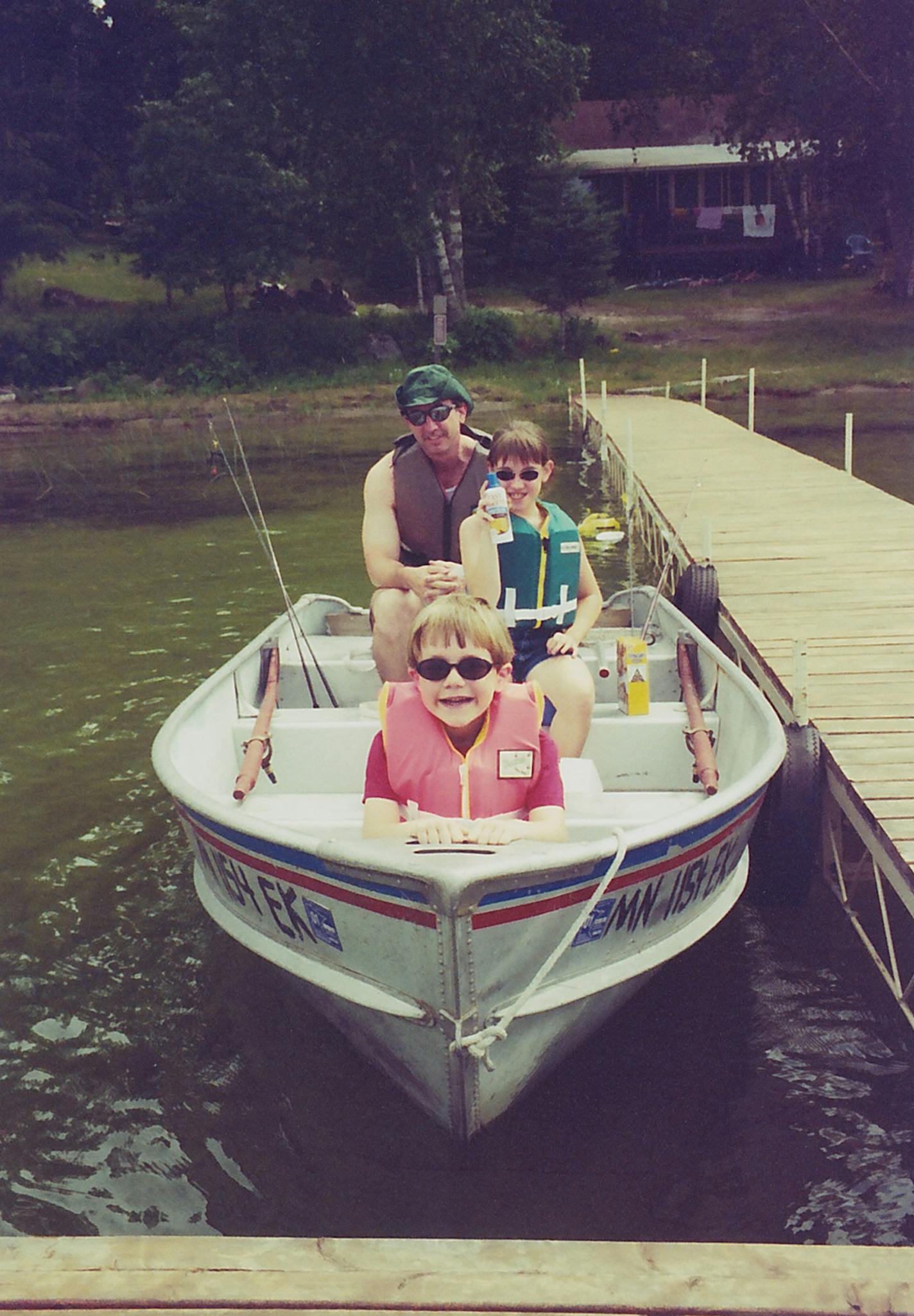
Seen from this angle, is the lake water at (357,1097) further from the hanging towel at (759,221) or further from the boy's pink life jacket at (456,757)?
the hanging towel at (759,221)

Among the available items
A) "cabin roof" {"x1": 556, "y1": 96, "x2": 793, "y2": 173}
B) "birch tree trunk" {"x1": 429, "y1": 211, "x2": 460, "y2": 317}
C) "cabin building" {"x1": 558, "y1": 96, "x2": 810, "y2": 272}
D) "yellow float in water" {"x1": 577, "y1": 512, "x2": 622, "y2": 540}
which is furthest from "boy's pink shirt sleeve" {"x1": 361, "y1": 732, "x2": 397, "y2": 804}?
"cabin roof" {"x1": 556, "y1": 96, "x2": 793, "y2": 173}

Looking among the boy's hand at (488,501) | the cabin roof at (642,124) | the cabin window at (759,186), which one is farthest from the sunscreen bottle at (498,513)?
the cabin roof at (642,124)

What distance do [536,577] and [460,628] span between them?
1784 mm

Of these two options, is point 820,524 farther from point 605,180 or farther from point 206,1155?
point 605,180

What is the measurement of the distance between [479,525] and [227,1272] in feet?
10.4

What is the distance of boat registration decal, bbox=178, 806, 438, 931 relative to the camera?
371 cm

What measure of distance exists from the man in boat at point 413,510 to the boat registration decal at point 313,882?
6.06 ft

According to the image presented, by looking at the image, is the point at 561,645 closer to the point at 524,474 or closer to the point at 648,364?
the point at 524,474

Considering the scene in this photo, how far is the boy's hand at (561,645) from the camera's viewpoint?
5.51 m

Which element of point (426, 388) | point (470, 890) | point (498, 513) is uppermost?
point (426, 388)

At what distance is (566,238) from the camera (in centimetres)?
3234

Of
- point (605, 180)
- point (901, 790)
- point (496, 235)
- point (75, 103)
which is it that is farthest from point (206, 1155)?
point (75, 103)

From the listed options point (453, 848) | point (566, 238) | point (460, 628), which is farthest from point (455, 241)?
point (453, 848)

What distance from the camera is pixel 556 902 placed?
382cm
